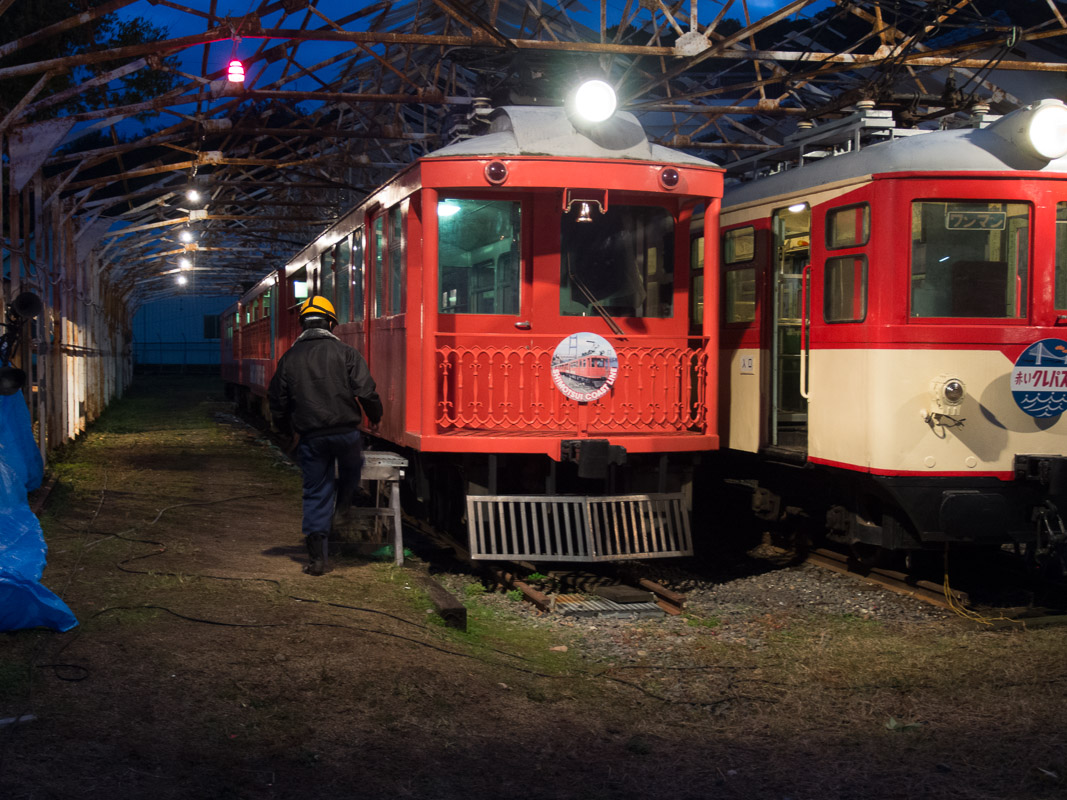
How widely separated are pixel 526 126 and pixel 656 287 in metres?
1.64

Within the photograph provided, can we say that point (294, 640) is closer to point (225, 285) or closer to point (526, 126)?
point (526, 126)

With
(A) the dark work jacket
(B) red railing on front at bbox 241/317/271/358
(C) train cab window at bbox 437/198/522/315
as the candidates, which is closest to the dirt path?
(A) the dark work jacket

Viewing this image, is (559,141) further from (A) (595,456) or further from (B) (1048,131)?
(B) (1048,131)

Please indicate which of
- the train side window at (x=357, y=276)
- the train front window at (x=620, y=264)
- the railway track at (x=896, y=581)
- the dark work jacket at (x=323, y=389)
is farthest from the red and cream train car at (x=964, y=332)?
the train side window at (x=357, y=276)

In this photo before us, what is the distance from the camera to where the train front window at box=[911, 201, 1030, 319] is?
7.75 m

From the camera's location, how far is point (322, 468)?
7.86m

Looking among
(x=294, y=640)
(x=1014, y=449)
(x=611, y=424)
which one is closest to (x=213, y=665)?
(x=294, y=640)

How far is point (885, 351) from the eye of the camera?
25.3 feet

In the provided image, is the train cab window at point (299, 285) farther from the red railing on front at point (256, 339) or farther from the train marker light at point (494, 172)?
the train marker light at point (494, 172)

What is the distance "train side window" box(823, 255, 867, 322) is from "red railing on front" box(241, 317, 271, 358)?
15.0 metres

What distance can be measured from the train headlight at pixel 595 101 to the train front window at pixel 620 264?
0.75 metres

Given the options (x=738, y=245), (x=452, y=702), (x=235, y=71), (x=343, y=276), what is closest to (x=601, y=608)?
(x=452, y=702)

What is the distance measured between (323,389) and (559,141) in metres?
2.55

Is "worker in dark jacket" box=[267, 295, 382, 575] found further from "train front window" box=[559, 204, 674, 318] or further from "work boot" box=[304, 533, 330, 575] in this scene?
"train front window" box=[559, 204, 674, 318]
